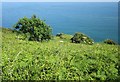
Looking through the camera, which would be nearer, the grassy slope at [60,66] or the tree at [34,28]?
the grassy slope at [60,66]

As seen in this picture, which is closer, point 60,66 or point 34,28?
point 60,66

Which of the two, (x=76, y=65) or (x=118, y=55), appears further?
(x=118, y=55)

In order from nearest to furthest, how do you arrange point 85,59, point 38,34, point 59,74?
point 59,74
point 85,59
point 38,34

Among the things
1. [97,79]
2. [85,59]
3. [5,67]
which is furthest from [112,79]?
[5,67]

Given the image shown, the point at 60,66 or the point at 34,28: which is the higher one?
the point at 60,66

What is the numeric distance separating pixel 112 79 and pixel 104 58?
30.8 inches

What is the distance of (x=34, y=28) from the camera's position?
125 ft

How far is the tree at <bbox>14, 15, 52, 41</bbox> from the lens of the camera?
3794 cm

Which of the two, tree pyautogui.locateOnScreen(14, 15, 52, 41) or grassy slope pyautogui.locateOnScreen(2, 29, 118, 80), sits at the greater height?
grassy slope pyautogui.locateOnScreen(2, 29, 118, 80)

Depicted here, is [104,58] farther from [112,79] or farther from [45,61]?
[45,61]

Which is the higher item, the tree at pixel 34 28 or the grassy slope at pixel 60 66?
the grassy slope at pixel 60 66

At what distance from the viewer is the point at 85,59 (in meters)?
8.45

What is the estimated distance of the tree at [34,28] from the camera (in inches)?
1494

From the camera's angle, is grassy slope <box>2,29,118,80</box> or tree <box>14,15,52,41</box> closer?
grassy slope <box>2,29,118,80</box>
